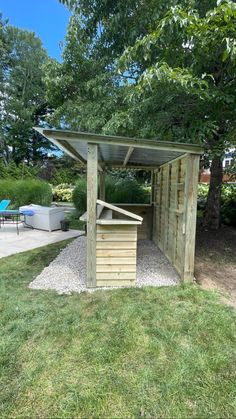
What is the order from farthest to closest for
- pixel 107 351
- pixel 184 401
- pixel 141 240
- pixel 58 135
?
pixel 141 240 < pixel 58 135 < pixel 107 351 < pixel 184 401

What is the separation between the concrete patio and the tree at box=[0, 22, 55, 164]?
1413 cm

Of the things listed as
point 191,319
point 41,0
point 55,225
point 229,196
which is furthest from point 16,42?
point 191,319

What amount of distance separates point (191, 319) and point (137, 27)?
499cm

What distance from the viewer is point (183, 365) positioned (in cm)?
190

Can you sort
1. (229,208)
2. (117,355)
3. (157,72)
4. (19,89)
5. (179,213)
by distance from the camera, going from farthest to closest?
(19,89), (229,208), (179,213), (157,72), (117,355)

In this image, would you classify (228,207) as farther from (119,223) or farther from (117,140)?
(117,140)

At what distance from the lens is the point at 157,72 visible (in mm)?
3082

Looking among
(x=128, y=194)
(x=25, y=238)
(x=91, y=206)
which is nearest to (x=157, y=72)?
(x=91, y=206)

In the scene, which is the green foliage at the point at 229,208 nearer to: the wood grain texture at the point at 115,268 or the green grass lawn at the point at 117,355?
the green grass lawn at the point at 117,355

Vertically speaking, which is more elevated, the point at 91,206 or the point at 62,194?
the point at 91,206

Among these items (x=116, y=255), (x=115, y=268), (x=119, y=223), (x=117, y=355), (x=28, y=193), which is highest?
(x=28, y=193)

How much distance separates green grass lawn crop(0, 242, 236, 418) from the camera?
1.58 meters

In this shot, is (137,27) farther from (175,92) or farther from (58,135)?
(58,135)

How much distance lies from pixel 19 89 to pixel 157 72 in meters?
20.5
